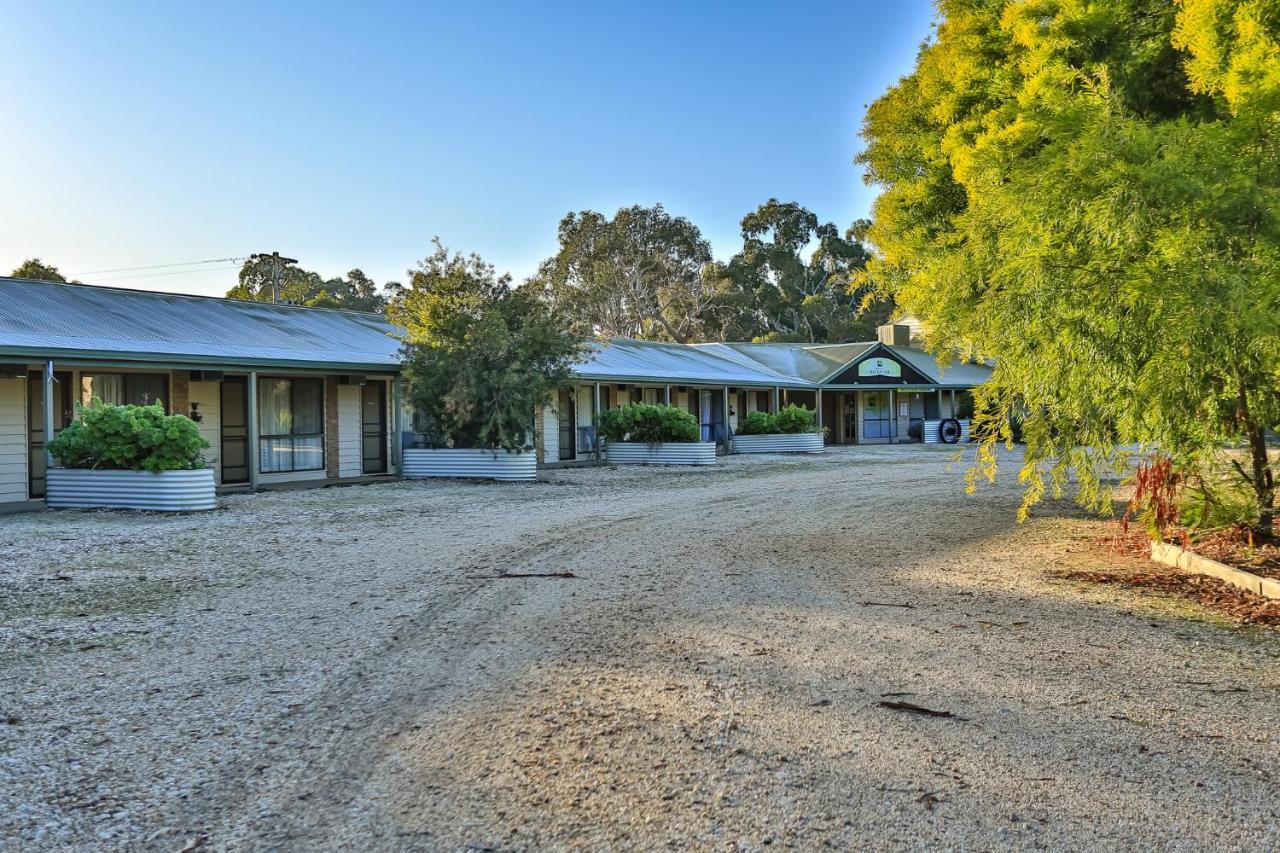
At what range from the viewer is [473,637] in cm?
573

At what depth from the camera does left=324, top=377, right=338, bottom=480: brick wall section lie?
17.8 m

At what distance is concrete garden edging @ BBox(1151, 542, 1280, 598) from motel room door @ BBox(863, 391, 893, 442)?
2670 cm

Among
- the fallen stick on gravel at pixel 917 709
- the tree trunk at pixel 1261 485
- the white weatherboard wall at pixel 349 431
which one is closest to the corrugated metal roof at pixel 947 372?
the white weatherboard wall at pixel 349 431

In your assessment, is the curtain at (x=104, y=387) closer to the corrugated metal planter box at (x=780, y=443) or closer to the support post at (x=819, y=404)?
the corrugated metal planter box at (x=780, y=443)

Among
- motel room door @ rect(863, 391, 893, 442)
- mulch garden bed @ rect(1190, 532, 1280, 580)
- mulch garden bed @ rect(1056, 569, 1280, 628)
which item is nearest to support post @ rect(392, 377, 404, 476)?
mulch garden bed @ rect(1056, 569, 1280, 628)

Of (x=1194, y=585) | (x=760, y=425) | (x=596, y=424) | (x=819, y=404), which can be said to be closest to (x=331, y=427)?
(x=596, y=424)

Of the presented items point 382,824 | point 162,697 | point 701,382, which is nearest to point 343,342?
point 701,382

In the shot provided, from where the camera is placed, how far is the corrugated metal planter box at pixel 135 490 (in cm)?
1268

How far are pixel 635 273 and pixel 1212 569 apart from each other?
157ft

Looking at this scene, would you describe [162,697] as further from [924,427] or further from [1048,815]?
[924,427]

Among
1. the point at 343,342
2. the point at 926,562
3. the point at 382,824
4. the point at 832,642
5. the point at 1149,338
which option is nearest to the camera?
the point at 382,824

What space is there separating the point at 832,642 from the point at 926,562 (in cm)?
335

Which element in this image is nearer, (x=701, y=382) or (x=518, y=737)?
(x=518, y=737)

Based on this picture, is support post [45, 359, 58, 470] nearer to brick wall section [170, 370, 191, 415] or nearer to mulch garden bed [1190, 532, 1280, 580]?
brick wall section [170, 370, 191, 415]
